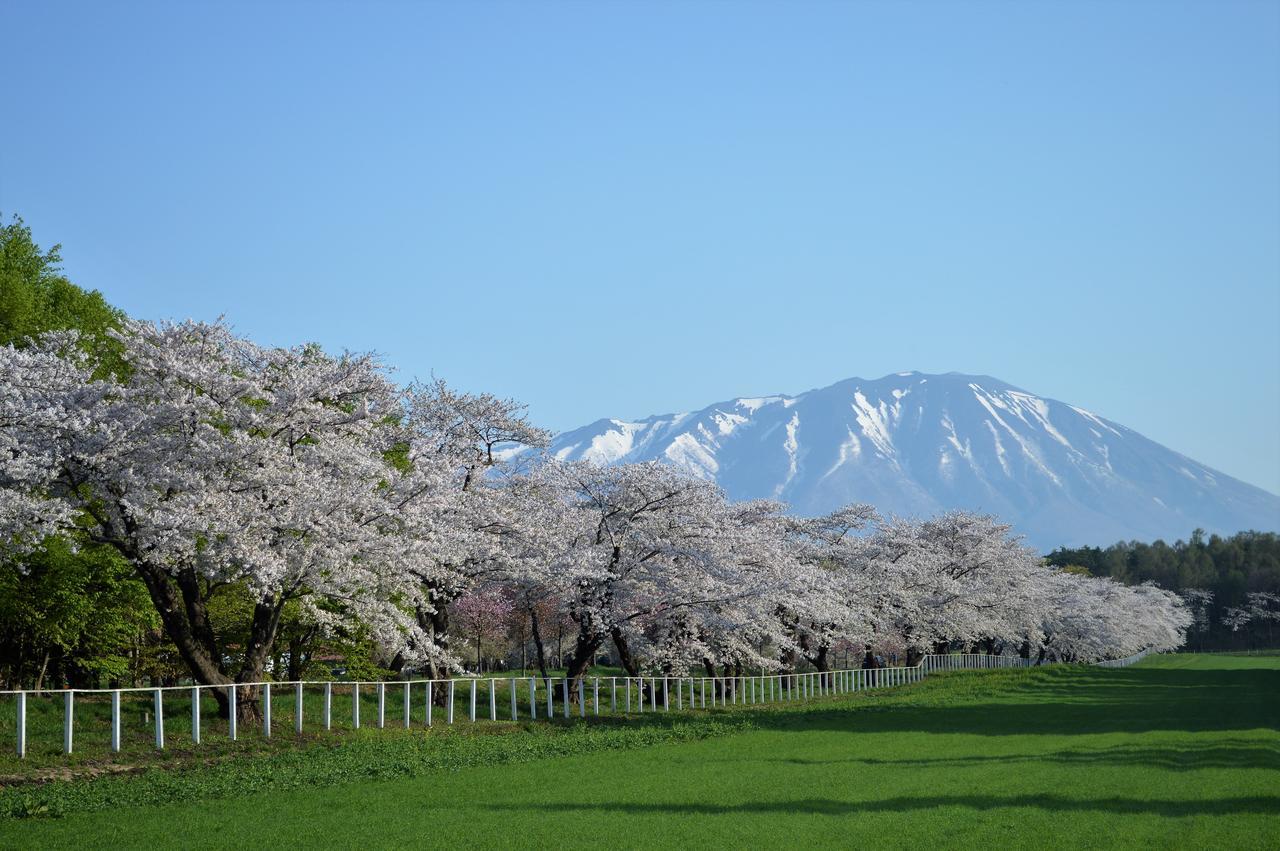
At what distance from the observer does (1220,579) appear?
180250 millimetres

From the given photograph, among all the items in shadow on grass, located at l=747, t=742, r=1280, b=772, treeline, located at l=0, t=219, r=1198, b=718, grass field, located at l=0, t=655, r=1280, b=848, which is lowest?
shadow on grass, located at l=747, t=742, r=1280, b=772

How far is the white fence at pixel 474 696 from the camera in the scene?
73.3 feet

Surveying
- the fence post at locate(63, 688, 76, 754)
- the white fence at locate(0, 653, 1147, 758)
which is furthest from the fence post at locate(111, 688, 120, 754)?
the fence post at locate(63, 688, 76, 754)

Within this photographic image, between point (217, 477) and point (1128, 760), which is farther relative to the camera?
point (217, 477)

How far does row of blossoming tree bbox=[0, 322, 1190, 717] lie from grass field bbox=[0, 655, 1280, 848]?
4555mm

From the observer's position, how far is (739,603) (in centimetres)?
4234

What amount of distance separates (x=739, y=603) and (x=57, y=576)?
22566 mm

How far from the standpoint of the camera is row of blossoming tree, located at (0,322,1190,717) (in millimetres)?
25016

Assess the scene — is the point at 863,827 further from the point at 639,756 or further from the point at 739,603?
the point at 739,603

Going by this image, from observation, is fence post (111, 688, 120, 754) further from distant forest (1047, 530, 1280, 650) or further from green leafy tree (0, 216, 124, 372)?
distant forest (1047, 530, 1280, 650)

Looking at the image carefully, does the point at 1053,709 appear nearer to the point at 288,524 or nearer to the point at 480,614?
the point at 480,614

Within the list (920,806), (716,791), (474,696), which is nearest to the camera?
(920,806)

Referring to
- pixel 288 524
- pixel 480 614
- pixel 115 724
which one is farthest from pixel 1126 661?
pixel 115 724

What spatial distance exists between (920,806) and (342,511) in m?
15.6
